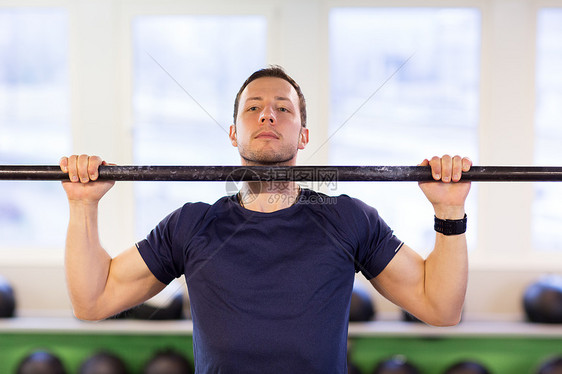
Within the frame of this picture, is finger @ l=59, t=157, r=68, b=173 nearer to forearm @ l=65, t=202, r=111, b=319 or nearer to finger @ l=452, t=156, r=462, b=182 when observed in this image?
forearm @ l=65, t=202, r=111, b=319

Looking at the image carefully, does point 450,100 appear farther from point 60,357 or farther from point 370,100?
point 60,357

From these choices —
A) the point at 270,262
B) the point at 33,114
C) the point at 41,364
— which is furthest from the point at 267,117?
the point at 33,114

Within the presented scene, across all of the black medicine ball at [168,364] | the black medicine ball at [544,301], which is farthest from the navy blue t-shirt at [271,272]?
the black medicine ball at [544,301]

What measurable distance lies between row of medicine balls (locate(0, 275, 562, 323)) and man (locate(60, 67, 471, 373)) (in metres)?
1.80

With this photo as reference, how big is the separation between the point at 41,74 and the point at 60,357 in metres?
2.08

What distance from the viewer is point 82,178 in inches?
52.9

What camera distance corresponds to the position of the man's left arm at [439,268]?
1.32m

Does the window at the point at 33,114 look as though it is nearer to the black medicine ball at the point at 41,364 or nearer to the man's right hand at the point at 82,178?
the black medicine ball at the point at 41,364

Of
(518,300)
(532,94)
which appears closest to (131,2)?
(532,94)

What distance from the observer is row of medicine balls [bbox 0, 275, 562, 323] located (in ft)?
10.2

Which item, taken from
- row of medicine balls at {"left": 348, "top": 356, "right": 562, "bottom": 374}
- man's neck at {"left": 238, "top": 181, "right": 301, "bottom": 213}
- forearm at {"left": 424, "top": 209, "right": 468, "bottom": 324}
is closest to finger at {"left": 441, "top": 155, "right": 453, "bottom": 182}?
forearm at {"left": 424, "top": 209, "right": 468, "bottom": 324}

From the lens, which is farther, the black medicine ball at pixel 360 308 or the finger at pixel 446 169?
the black medicine ball at pixel 360 308

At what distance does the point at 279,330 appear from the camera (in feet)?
3.97

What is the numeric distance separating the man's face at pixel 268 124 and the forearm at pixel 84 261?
0.49m
